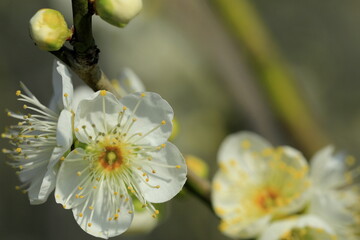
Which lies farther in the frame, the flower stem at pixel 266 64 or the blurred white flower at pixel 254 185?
the flower stem at pixel 266 64

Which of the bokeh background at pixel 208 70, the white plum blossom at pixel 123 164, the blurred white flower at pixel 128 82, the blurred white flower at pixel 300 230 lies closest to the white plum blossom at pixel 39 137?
the white plum blossom at pixel 123 164

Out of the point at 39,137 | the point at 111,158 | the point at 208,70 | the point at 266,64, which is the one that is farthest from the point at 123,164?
the point at 208,70

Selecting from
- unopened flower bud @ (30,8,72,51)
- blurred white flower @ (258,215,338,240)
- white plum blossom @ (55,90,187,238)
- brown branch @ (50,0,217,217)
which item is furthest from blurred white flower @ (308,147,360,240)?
unopened flower bud @ (30,8,72,51)

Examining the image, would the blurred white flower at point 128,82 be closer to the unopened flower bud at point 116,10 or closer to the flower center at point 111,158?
the flower center at point 111,158

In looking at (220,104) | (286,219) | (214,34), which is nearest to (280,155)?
(286,219)

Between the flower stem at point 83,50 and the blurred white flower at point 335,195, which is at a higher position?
the blurred white flower at point 335,195

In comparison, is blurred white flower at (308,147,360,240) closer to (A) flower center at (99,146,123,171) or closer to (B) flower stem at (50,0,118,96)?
(A) flower center at (99,146,123,171)

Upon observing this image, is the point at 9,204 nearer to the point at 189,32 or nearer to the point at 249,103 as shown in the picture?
the point at 189,32

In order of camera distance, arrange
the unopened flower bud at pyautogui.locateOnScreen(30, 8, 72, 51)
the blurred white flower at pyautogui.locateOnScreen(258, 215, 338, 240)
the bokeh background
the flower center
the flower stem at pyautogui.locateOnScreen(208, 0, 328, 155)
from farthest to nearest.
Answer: the bokeh background < the flower stem at pyautogui.locateOnScreen(208, 0, 328, 155) < the blurred white flower at pyautogui.locateOnScreen(258, 215, 338, 240) < the flower center < the unopened flower bud at pyautogui.locateOnScreen(30, 8, 72, 51)
